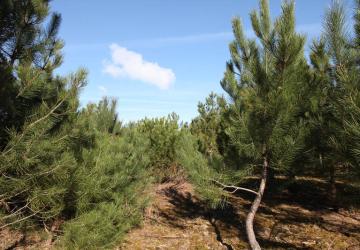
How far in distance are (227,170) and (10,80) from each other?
10.8ft

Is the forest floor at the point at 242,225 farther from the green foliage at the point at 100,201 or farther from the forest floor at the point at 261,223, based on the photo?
the green foliage at the point at 100,201

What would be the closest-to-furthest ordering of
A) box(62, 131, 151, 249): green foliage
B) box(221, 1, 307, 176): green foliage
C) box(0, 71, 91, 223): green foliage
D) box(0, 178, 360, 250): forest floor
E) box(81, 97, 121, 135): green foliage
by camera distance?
box(0, 71, 91, 223): green foliage → box(62, 131, 151, 249): green foliage → box(221, 1, 307, 176): green foliage → box(0, 178, 360, 250): forest floor → box(81, 97, 121, 135): green foliage

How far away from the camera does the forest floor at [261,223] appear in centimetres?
610

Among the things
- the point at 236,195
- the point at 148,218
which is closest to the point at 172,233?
the point at 148,218

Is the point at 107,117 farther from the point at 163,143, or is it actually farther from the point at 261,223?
the point at 261,223

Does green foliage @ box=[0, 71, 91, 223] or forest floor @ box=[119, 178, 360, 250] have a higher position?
green foliage @ box=[0, 71, 91, 223]

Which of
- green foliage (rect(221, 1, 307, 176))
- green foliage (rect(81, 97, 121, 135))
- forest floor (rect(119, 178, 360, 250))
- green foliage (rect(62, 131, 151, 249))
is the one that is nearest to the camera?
green foliage (rect(62, 131, 151, 249))

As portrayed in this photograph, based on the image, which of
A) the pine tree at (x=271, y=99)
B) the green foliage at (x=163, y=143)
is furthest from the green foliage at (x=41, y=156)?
the green foliage at (x=163, y=143)

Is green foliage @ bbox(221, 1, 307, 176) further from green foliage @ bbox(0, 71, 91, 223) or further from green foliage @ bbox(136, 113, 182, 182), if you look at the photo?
green foliage @ bbox(136, 113, 182, 182)

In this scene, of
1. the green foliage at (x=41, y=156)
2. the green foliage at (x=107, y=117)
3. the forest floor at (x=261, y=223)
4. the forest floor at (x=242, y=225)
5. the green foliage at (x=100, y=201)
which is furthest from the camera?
the green foliage at (x=107, y=117)

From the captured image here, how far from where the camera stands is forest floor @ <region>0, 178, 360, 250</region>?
5914 mm

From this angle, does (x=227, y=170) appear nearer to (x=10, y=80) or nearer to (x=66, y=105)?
(x=66, y=105)

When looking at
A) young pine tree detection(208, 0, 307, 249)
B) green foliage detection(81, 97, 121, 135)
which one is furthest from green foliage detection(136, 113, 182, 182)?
young pine tree detection(208, 0, 307, 249)

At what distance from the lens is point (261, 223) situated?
7066 millimetres
